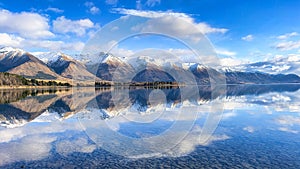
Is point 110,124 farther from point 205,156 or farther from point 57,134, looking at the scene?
point 205,156

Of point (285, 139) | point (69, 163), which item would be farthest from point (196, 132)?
point (69, 163)

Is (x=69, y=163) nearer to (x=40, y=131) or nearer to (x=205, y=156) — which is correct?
(x=205, y=156)

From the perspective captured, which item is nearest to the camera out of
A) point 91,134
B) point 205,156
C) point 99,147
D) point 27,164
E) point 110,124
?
point 27,164

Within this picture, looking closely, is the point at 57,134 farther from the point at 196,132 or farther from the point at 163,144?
the point at 196,132

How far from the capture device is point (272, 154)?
26.8 metres

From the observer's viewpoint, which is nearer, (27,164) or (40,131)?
(27,164)

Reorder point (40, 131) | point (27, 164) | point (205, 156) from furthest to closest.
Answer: point (40, 131), point (205, 156), point (27, 164)

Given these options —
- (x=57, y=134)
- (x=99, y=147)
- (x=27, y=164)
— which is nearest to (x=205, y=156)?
(x=99, y=147)

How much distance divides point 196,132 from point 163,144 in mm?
8531

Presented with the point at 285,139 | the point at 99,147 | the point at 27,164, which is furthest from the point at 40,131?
the point at 285,139

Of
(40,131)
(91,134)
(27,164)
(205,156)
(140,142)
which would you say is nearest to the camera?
(27,164)

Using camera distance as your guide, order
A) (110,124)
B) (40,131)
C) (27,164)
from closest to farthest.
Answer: (27,164) < (40,131) < (110,124)

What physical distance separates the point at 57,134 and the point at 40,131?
4321 mm

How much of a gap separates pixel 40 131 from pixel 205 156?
27271 millimetres
